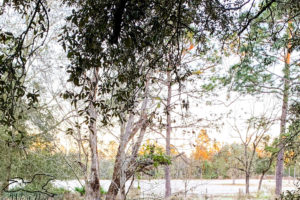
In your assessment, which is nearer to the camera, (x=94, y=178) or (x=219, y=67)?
(x=94, y=178)

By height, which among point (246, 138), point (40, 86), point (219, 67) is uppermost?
point (219, 67)

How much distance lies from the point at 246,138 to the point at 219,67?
3.80 metres

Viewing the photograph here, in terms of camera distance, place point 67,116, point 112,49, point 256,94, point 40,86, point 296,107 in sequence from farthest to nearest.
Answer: point 256,94 → point 40,86 → point 67,116 → point 296,107 → point 112,49

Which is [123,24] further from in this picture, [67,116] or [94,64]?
[67,116]

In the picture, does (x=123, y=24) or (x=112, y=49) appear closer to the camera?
(x=123, y=24)

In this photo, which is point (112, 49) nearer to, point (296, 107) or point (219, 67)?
point (296, 107)

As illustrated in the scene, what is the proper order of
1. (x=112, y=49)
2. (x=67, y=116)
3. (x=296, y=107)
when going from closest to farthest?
(x=112, y=49) → (x=296, y=107) → (x=67, y=116)

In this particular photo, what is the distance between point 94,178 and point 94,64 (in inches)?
149

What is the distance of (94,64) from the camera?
3.94ft

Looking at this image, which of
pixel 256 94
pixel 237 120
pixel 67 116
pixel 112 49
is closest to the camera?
pixel 112 49

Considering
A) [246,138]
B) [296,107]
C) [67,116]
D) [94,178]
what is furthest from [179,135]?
[246,138]

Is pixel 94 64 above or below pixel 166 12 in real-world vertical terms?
below

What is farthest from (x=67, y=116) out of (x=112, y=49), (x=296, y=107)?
(x=112, y=49)

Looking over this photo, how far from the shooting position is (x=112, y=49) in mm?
1301
